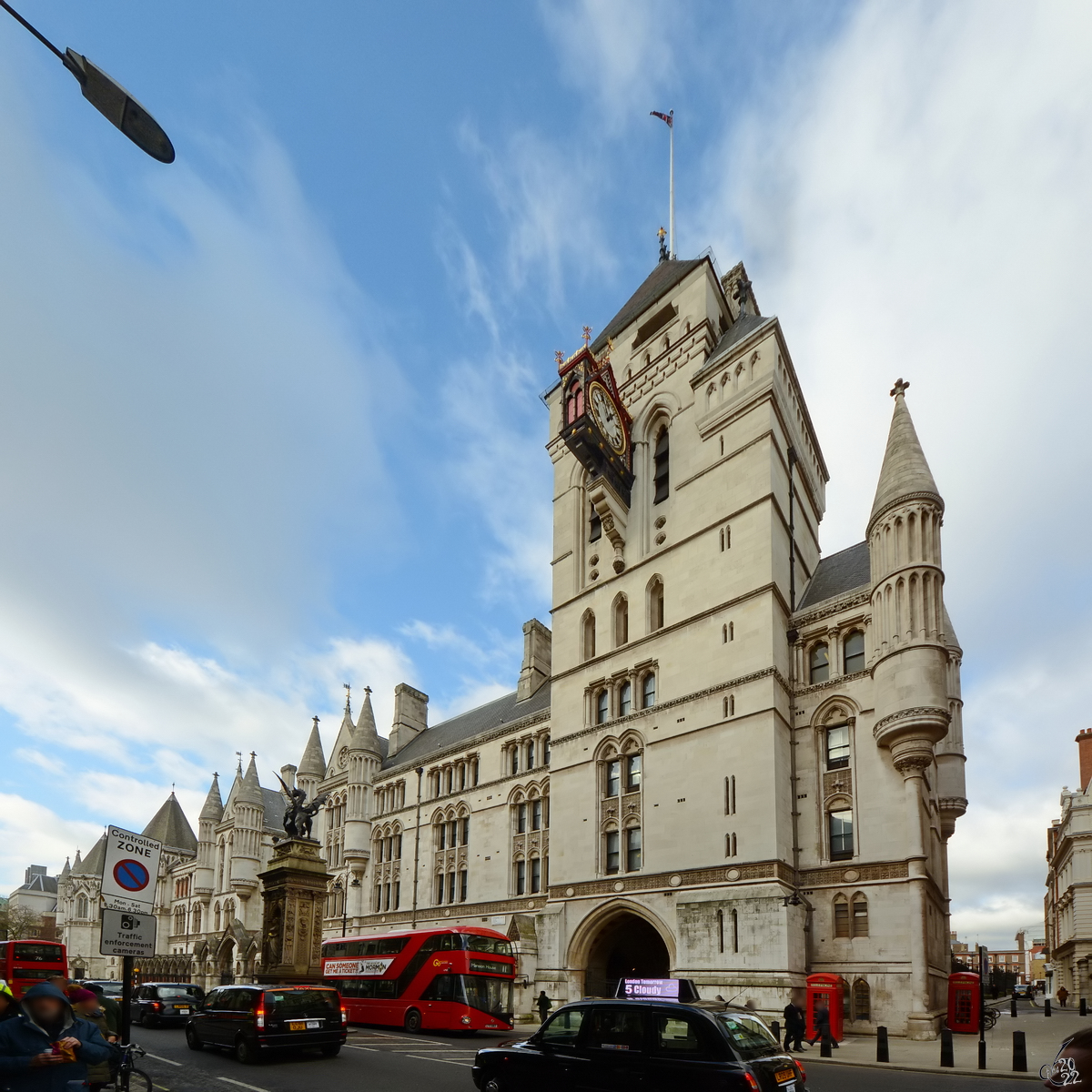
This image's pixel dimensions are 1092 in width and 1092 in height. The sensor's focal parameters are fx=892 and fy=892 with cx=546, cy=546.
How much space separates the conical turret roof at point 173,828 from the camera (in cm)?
9688

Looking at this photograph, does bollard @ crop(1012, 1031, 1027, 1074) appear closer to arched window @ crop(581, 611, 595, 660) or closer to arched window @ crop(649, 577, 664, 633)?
arched window @ crop(649, 577, 664, 633)

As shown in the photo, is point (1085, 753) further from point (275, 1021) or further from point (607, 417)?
point (275, 1021)

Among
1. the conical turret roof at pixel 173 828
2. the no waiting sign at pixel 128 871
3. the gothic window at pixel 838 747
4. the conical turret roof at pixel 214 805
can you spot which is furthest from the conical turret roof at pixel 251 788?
the no waiting sign at pixel 128 871

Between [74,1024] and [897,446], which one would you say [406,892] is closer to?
[897,446]

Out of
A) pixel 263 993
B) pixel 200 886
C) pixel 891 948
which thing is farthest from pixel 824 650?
pixel 200 886

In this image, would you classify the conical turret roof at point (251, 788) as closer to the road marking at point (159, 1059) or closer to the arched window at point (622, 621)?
the arched window at point (622, 621)

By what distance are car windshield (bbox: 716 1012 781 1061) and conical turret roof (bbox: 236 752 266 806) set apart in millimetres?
68237

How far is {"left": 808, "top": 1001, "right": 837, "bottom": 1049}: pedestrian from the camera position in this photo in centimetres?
2208

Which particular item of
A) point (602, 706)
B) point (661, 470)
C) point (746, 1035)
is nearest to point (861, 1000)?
point (602, 706)

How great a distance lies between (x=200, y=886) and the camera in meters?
77.4

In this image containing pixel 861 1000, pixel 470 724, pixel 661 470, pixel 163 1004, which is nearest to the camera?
pixel 861 1000

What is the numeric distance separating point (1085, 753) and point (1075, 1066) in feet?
270

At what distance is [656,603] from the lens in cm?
3653

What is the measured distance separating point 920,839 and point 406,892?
30.3m
